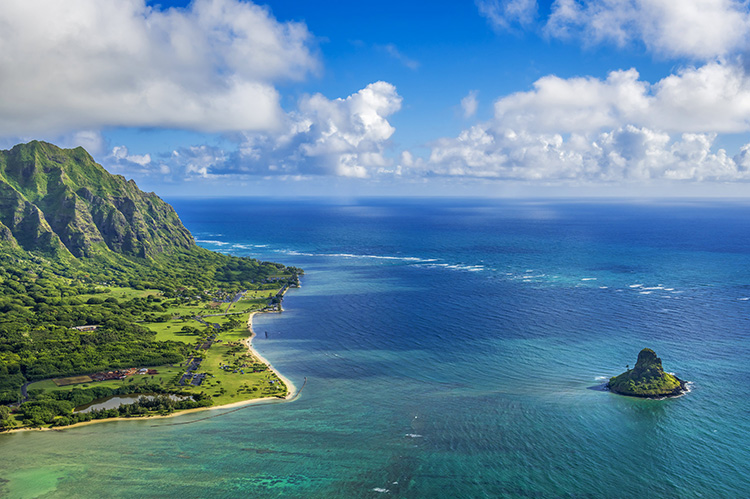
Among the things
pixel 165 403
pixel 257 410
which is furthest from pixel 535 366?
pixel 165 403

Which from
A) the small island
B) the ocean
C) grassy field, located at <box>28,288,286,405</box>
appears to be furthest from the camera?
grassy field, located at <box>28,288,286,405</box>

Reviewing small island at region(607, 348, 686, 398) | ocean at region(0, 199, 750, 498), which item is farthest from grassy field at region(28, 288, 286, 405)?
Result: small island at region(607, 348, 686, 398)

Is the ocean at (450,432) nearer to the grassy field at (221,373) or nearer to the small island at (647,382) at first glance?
the small island at (647,382)

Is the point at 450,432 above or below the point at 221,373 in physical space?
below

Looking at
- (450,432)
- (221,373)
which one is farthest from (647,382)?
(221,373)

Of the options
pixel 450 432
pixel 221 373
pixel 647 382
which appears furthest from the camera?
pixel 221 373

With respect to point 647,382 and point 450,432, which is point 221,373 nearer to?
point 450,432

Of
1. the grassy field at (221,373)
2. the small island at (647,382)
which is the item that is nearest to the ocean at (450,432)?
the small island at (647,382)

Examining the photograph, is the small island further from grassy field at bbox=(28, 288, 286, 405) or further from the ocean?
grassy field at bbox=(28, 288, 286, 405)
